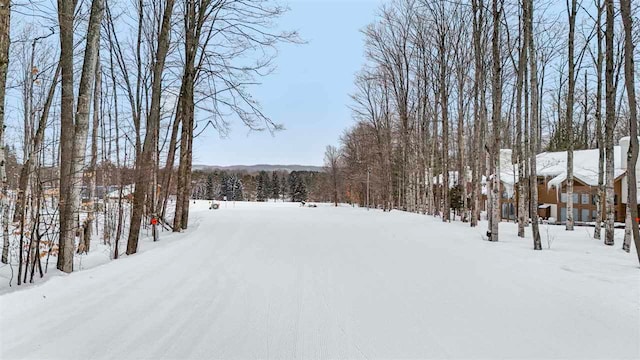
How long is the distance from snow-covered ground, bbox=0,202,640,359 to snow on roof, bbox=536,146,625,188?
2073 cm

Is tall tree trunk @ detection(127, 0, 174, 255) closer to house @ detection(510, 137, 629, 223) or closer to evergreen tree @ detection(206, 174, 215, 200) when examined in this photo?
house @ detection(510, 137, 629, 223)

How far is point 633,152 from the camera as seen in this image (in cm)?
538

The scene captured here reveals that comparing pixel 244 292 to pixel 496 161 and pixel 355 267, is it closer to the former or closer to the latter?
pixel 355 267

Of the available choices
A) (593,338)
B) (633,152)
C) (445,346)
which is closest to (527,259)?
(633,152)

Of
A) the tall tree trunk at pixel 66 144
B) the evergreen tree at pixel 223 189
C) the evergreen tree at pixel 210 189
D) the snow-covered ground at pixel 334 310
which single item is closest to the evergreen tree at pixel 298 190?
the evergreen tree at pixel 223 189

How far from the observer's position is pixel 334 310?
412cm

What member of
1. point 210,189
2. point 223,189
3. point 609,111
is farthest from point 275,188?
point 609,111

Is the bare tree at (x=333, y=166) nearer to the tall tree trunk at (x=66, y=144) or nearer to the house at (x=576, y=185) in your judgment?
the house at (x=576, y=185)

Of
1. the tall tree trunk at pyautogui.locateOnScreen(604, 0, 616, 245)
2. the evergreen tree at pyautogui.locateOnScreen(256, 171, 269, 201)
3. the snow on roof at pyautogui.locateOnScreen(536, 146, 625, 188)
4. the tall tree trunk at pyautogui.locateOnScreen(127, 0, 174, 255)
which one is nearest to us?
the tall tree trunk at pyautogui.locateOnScreen(127, 0, 174, 255)

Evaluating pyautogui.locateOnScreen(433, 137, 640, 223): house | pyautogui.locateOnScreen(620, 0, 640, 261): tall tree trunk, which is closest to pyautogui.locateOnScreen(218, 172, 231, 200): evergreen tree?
pyautogui.locateOnScreen(433, 137, 640, 223): house

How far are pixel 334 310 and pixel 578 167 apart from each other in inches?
1061

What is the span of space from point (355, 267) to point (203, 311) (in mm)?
2816

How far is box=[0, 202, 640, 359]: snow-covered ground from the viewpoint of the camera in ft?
10.3

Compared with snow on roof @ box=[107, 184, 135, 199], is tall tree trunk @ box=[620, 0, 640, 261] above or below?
above
